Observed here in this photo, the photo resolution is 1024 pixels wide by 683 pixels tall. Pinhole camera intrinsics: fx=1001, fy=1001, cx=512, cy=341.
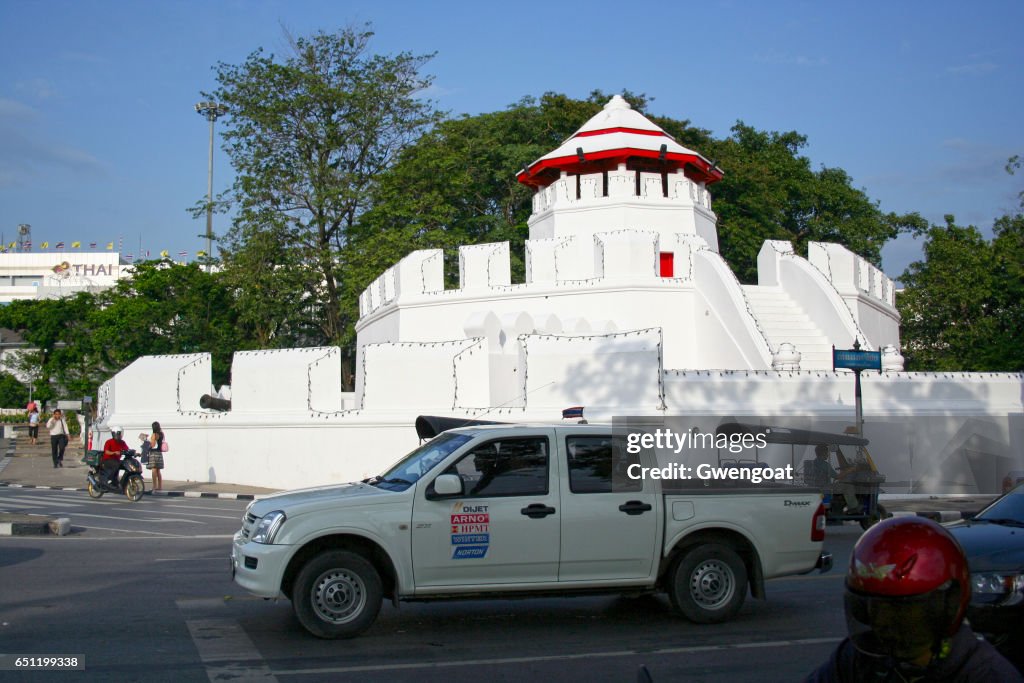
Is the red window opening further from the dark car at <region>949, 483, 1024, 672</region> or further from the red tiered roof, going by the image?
the dark car at <region>949, 483, 1024, 672</region>

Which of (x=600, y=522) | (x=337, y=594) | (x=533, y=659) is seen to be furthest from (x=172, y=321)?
(x=533, y=659)

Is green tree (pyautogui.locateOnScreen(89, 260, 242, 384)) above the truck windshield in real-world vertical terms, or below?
above

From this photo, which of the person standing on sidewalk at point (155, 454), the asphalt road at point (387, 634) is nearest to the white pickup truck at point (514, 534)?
the asphalt road at point (387, 634)

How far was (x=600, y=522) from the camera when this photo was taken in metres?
7.97

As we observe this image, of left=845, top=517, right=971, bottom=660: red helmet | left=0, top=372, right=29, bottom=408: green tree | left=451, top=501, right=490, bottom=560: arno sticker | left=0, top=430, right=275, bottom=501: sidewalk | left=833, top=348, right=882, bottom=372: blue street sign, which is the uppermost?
left=0, top=372, right=29, bottom=408: green tree

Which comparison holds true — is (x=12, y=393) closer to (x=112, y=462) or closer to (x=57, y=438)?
(x=57, y=438)

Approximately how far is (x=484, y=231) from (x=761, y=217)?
1256 cm

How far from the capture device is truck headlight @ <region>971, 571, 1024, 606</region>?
6605mm

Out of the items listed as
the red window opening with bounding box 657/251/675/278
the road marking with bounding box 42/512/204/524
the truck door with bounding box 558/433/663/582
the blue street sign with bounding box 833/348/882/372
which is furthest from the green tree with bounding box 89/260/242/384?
the truck door with bounding box 558/433/663/582

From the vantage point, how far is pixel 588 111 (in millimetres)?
43531

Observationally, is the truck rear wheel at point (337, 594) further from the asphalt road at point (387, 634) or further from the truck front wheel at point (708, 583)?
the truck front wheel at point (708, 583)

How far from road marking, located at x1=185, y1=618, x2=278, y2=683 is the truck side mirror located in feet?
5.70

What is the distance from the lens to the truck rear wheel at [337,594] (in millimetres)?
7383

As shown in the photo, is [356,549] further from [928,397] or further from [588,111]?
[588,111]
